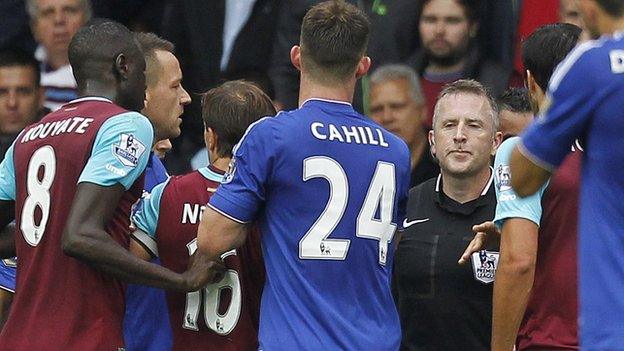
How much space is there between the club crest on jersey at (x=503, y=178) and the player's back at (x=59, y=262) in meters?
1.43

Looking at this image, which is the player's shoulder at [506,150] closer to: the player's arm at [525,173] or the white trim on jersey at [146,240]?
the player's arm at [525,173]

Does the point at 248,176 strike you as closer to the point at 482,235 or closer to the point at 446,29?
the point at 482,235

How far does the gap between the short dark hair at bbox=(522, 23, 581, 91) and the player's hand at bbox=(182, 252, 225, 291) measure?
4.85 ft

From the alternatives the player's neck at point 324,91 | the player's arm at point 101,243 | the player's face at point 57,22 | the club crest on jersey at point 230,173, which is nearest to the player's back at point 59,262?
the player's arm at point 101,243

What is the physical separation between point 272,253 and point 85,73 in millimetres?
1068

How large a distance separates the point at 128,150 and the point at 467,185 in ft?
6.42

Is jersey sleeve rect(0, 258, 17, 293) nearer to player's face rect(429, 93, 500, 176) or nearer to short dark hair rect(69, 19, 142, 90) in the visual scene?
short dark hair rect(69, 19, 142, 90)

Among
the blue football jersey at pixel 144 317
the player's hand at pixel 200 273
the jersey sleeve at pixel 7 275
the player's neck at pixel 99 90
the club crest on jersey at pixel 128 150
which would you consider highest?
the player's neck at pixel 99 90

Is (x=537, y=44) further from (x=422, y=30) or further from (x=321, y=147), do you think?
(x=422, y=30)

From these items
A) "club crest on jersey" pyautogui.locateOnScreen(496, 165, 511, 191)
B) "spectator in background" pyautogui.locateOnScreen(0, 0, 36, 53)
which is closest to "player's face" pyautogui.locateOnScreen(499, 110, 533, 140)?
"club crest on jersey" pyautogui.locateOnScreen(496, 165, 511, 191)

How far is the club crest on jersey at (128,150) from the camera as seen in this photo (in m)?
5.61

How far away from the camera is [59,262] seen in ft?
18.6

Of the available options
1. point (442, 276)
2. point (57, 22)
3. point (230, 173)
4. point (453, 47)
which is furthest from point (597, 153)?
point (57, 22)

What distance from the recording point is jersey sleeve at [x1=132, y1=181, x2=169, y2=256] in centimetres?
601
